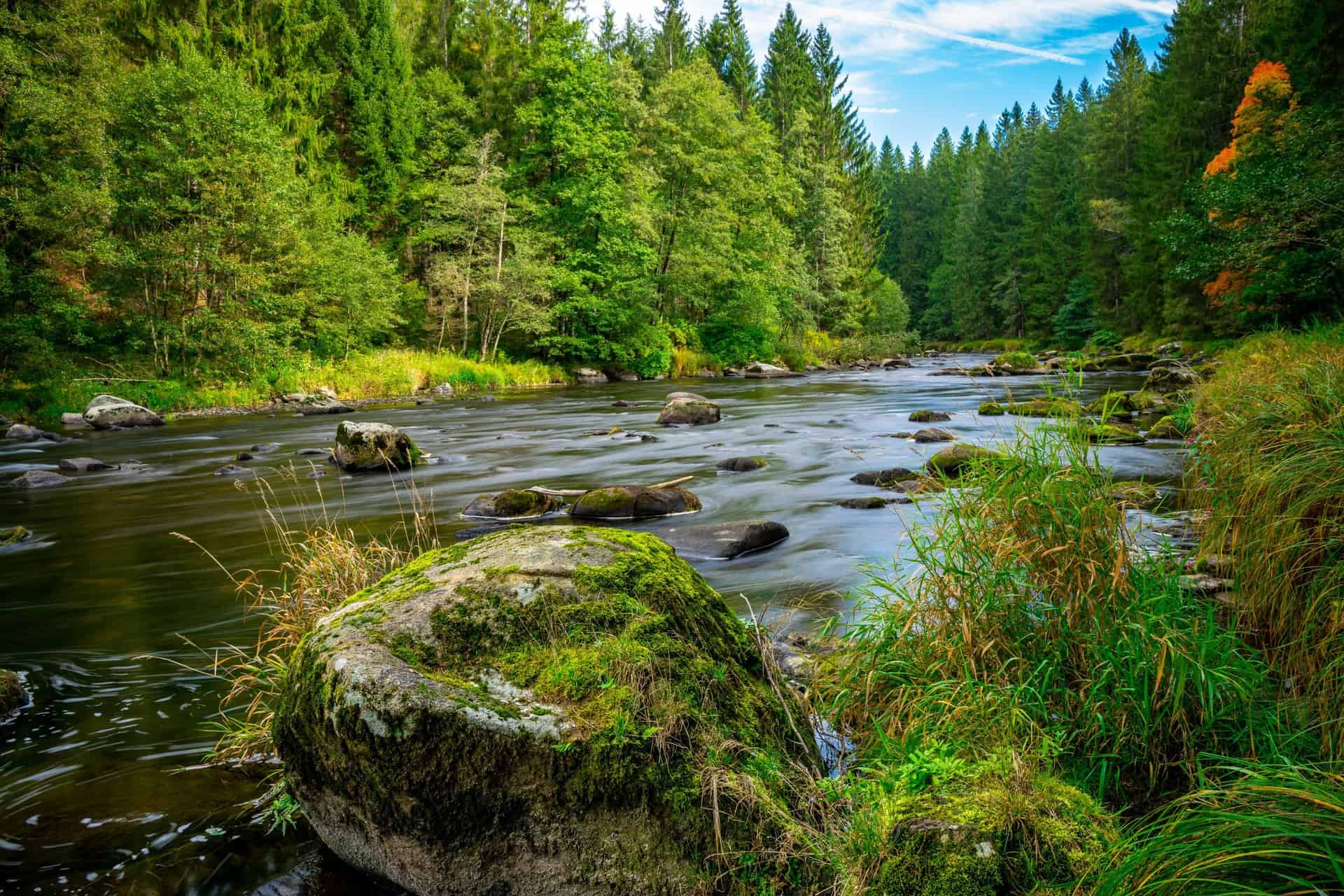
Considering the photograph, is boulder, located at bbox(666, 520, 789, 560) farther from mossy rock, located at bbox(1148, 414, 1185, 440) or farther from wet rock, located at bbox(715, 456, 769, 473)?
mossy rock, located at bbox(1148, 414, 1185, 440)

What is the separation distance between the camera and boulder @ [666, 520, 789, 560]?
Answer: 6.93 m

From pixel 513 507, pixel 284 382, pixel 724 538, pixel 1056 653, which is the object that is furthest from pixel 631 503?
pixel 284 382

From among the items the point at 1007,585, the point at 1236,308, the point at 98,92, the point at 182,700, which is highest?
the point at 98,92

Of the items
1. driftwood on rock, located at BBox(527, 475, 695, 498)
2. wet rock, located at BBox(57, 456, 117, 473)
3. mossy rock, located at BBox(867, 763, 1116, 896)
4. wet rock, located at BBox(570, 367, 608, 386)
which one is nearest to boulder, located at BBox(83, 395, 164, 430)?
wet rock, located at BBox(57, 456, 117, 473)

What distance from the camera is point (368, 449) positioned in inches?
457

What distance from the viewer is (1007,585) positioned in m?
3.18

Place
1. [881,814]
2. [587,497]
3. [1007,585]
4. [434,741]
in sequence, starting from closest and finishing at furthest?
1. [881,814]
2. [434,741]
3. [1007,585]
4. [587,497]

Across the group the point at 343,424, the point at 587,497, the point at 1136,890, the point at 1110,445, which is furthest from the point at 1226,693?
the point at 343,424

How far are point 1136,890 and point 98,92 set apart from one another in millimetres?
24787

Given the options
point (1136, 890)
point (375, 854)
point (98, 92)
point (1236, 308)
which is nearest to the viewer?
point (1136, 890)

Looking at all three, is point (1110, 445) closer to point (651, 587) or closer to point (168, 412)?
point (651, 587)

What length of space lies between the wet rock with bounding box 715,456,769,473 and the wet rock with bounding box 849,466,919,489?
1616mm

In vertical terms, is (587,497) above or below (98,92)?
below

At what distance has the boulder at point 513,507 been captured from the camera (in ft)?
27.7
